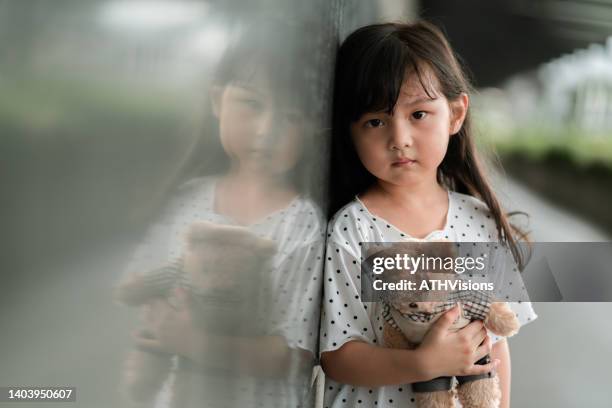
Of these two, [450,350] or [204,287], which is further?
[450,350]

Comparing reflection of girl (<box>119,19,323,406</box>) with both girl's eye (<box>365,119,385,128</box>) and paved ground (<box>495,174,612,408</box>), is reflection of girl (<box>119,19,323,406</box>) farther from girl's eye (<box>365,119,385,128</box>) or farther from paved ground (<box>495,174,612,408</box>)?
paved ground (<box>495,174,612,408</box>)

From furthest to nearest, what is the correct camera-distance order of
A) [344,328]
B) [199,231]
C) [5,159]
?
[344,328] < [199,231] < [5,159]

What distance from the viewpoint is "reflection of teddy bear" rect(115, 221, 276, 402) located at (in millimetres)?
201

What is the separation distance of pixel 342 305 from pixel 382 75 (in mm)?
246

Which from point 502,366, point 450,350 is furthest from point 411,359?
point 502,366

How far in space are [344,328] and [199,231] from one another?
0.41 m

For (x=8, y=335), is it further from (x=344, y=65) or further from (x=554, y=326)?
(x=554, y=326)

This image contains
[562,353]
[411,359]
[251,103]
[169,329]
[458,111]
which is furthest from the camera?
[562,353]

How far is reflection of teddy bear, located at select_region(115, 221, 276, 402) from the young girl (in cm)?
25

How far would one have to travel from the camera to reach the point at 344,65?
0.70 metres

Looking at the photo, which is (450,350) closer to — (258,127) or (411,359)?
(411,359)

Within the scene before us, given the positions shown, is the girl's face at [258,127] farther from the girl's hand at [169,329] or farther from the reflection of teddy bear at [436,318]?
the reflection of teddy bear at [436,318]

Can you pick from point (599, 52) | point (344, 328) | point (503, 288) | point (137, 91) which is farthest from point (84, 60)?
point (599, 52)

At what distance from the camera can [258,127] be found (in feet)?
1.19
